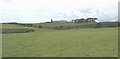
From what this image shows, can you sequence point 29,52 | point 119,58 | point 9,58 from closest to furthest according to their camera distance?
point 119,58 → point 9,58 → point 29,52

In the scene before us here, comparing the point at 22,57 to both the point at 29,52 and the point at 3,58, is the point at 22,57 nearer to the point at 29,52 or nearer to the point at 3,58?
the point at 3,58

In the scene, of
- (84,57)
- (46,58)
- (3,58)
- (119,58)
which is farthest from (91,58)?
(3,58)

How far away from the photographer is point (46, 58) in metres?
13.0

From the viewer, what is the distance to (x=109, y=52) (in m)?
14.3

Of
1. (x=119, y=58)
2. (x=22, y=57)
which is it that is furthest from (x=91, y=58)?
(x=22, y=57)

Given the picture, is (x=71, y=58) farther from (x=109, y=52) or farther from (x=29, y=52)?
(x=29, y=52)

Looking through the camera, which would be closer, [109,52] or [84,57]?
[84,57]

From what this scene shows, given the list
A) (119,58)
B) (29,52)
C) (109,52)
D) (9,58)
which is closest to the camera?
(119,58)

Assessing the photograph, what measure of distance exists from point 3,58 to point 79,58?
4205mm

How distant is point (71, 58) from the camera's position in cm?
1295

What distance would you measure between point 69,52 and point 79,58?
240 cm

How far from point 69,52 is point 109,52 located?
2.53m

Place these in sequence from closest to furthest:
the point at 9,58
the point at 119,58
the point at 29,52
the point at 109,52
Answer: the point at 119,58, the point at 9,58, the point at 109,52, the point at 29,52

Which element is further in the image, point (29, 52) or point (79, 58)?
point (29, 52)
